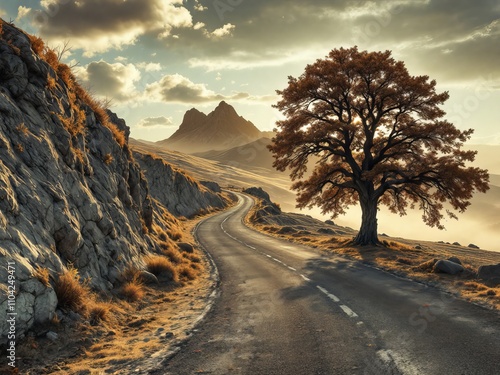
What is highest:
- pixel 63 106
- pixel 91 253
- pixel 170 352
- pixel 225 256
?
pixel 63 106

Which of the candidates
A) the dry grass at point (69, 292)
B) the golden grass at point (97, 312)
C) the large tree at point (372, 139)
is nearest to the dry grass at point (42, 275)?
the dry grass at point (69, 292)

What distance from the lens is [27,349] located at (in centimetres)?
602

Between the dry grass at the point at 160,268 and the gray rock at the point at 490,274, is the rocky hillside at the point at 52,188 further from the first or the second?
the gray rock at the point at 490,274

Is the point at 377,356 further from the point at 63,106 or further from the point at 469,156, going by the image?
the point at 469,156

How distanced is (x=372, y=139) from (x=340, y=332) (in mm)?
20330

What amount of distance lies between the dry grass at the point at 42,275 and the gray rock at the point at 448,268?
14.3 metres

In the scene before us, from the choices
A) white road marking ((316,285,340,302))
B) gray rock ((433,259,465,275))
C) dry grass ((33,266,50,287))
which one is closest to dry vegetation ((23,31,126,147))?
dry grass ((33,266,50,287))

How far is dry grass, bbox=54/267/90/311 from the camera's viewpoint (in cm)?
762

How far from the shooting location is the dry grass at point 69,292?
762 centimetres

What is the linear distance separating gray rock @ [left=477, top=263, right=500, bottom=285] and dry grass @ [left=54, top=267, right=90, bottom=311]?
13500mm

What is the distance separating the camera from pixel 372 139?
2530cm

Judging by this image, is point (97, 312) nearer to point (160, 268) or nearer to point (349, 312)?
point (160, 268)

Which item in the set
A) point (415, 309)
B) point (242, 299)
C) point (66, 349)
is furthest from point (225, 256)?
point (66, 349)

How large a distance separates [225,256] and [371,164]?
40.7 ft
